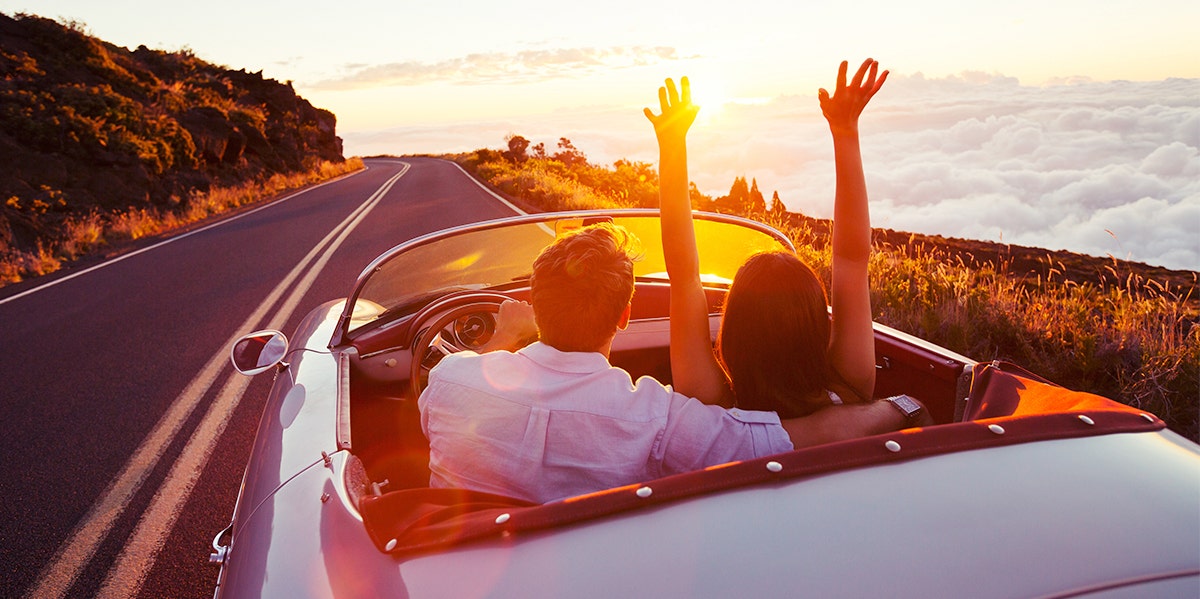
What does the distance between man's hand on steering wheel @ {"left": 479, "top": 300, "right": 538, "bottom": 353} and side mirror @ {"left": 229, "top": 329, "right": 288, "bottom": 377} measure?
947mm

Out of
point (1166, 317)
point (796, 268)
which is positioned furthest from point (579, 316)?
point (1166, 317)

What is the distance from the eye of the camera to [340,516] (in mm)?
1794

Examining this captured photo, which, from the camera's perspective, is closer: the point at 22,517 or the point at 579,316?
the point at 579,316

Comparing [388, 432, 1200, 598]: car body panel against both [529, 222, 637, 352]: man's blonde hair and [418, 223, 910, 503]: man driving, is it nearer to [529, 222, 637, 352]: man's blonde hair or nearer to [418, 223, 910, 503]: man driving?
[418, 223, 910, 503]: man driving

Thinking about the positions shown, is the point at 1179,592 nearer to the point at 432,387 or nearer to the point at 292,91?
the point at 432,387

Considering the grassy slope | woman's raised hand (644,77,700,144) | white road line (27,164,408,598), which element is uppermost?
woman's raised hand (644,77,700,144)

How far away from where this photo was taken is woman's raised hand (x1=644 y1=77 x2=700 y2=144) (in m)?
1.92

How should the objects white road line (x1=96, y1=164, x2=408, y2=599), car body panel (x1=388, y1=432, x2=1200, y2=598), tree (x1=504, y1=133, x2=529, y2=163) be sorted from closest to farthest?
car body panel (x1=388, y1=432, x2=1200, y2=598)
white road line (x1=96, y1=164, x2=408, y2=599)
tree (x1=504, y1=133, x2=529, y2=163)

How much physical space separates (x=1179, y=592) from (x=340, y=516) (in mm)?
1714

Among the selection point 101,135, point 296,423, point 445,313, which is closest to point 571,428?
point 296,423

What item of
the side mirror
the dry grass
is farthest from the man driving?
the dry grass

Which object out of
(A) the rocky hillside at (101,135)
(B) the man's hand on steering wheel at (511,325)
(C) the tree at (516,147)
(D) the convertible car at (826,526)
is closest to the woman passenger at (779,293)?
(D) the convertible car at (826,526)

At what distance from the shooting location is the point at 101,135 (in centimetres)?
2147

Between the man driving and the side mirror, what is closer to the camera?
the man driving
